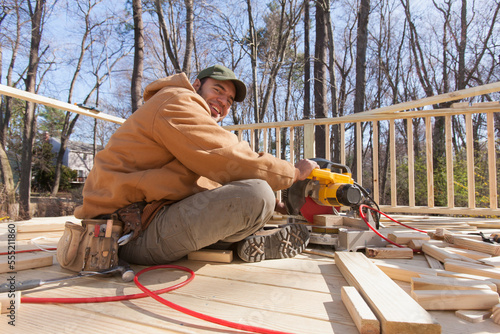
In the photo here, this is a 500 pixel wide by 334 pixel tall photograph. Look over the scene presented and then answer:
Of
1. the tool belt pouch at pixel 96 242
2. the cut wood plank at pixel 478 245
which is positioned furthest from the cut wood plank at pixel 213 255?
the cut wood plank at pixel 478 245

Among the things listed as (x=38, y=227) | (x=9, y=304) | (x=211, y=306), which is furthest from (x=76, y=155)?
(x=211, y=306)

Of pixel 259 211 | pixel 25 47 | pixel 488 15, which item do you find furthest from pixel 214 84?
pixel 488 15

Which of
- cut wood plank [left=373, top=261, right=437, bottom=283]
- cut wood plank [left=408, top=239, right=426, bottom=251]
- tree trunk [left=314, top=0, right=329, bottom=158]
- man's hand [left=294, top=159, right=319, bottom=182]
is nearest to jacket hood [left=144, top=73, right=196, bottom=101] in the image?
man's hand [left=294, top=159, right=319, bottom=182]

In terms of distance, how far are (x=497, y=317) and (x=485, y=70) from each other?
15352 mm

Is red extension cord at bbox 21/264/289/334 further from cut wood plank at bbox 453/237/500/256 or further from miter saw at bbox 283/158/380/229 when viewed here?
cut wood plank at bbox 453/237/500/256

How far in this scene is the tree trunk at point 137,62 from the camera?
22.5 feet

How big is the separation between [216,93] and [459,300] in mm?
1696

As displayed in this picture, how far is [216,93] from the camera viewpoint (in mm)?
2004

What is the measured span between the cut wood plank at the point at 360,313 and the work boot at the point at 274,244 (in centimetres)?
71

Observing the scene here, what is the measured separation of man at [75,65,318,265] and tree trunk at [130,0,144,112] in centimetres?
567

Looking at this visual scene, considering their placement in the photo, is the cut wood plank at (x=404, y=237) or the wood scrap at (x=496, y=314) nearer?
the wood scrap at (x=496, y=314)

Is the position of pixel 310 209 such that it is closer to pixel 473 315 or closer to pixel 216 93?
pixel 216 93

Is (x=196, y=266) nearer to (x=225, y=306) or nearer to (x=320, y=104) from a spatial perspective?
(x=225, y=306)

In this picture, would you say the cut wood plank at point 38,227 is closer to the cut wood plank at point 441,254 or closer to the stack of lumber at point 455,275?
Result: the stack of lumber at point 455,275
